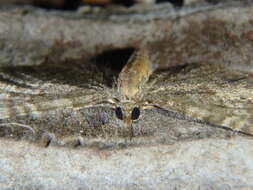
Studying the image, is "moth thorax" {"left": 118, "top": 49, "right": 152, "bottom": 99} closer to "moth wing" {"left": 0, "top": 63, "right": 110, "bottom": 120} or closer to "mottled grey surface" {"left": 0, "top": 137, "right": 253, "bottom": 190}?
"moth wing" {"left": 0, "top": 63, "right": 110, "bottom": 120}

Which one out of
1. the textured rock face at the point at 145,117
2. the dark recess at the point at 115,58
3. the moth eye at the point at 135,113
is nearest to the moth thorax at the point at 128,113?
the moth eye at the point at 135,113

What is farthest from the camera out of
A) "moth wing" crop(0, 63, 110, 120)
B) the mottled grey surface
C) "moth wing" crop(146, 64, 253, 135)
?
"moth wing" crop(0, 63, 110, 120)

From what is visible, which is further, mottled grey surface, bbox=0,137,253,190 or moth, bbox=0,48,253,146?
moth, bbox=0,48,253,146

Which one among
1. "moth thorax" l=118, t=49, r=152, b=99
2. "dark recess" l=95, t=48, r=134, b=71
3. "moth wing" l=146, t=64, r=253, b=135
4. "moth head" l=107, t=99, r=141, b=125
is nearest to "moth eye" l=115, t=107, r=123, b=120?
"moth head" l=107, t=99, r=141, b=125

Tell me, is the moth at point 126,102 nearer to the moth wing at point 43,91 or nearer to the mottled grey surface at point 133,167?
the moth wing at point 43,91

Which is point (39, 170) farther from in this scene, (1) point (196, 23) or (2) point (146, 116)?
(1) point (196, 23)

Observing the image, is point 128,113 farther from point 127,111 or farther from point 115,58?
point 115,58

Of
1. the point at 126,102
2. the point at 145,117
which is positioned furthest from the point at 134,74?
the point at 145,117
